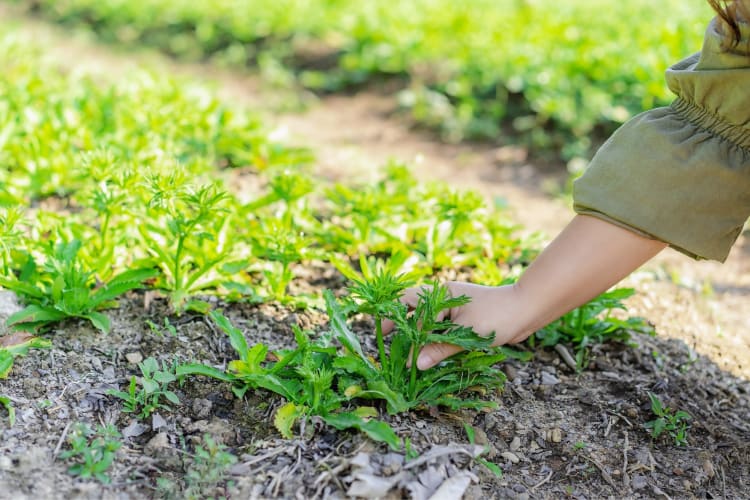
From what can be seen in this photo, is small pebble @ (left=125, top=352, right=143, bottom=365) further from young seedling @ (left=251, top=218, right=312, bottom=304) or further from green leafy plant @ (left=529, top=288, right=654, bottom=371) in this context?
green leafy plant @ (left=529, top=288, right=654, bottom=371)

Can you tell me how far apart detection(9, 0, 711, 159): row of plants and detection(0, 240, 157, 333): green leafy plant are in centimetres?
296

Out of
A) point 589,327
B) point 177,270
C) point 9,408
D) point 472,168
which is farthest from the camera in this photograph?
point 472,168

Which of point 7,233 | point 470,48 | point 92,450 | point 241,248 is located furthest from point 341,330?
point 470,48

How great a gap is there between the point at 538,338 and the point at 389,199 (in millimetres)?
971

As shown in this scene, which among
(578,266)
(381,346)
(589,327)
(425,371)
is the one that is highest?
(578,266)

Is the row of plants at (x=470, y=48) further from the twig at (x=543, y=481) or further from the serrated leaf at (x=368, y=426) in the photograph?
the serrated leaf at (x=368, y=426)

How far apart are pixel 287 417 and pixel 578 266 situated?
2.77 feet

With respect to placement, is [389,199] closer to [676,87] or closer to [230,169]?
[230,169]

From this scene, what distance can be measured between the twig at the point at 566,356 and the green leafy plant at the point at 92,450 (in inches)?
55.7

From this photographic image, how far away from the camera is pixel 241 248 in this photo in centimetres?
290

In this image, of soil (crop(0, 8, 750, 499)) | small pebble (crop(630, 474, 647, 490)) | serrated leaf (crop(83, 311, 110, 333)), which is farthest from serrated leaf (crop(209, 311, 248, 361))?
small pebble (crop(630, 474, 647, 490))

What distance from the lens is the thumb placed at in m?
2.12

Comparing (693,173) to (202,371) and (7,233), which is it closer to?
(202,371)

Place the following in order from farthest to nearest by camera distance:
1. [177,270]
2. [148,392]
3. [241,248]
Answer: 1. [241,248]
2. [177,270]
3. [148,392]
